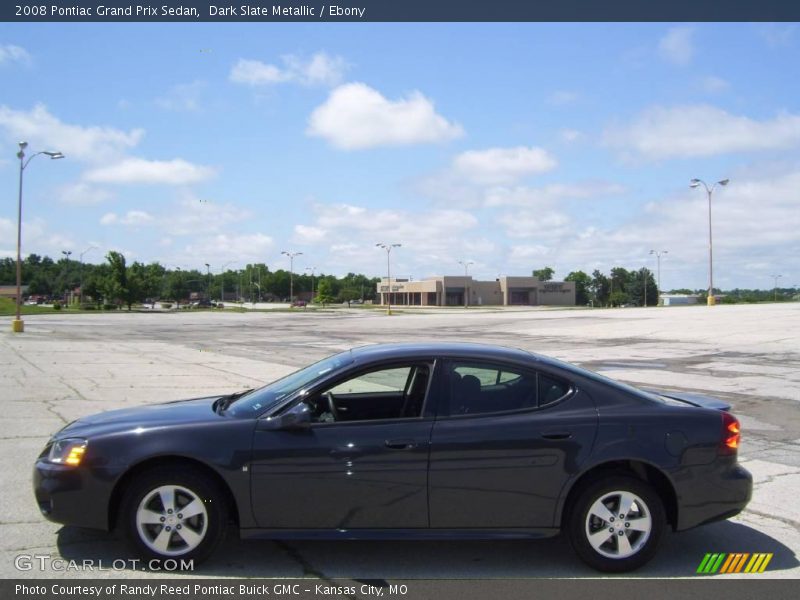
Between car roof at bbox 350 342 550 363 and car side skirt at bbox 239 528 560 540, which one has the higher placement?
car roof at bbox 350 342 550 363

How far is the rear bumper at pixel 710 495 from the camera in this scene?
4.50 m

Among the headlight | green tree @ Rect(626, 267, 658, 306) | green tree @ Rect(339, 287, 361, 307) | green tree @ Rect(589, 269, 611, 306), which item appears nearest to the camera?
the headlight

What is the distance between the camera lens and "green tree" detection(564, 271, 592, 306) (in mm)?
160500

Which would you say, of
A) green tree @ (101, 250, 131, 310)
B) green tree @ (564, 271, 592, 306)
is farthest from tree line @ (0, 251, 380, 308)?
green tree @ (564, 271, 592, 306)

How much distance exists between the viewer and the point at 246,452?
170 inches

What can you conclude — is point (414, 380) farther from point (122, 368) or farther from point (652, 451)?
point (122, 368)

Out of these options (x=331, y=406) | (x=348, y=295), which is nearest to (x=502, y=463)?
(x=331, y=406)

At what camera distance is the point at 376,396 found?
5430 millimetres

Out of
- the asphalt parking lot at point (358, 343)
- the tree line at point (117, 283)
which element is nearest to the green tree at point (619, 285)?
the tree line at point (117, 283)

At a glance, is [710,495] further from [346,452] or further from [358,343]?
[358,343]

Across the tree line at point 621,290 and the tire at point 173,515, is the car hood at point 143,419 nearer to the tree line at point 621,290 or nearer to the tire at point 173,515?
the tire at point 173,515

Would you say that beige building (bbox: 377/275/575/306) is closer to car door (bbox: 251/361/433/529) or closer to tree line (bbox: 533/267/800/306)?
tree line (bbox: 533/267/800/306)

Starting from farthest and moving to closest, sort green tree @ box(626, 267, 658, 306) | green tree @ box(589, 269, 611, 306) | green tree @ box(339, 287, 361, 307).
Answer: green tree @ box(339, 287, 361, 307) < green tree @ box(589, 269, 611, 306) < green tree @ box(626, 267, 658, 306)

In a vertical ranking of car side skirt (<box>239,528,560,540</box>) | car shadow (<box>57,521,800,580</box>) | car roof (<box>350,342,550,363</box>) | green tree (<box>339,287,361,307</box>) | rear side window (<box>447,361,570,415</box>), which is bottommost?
car shadow (<box>57,521,800,580</box>)
